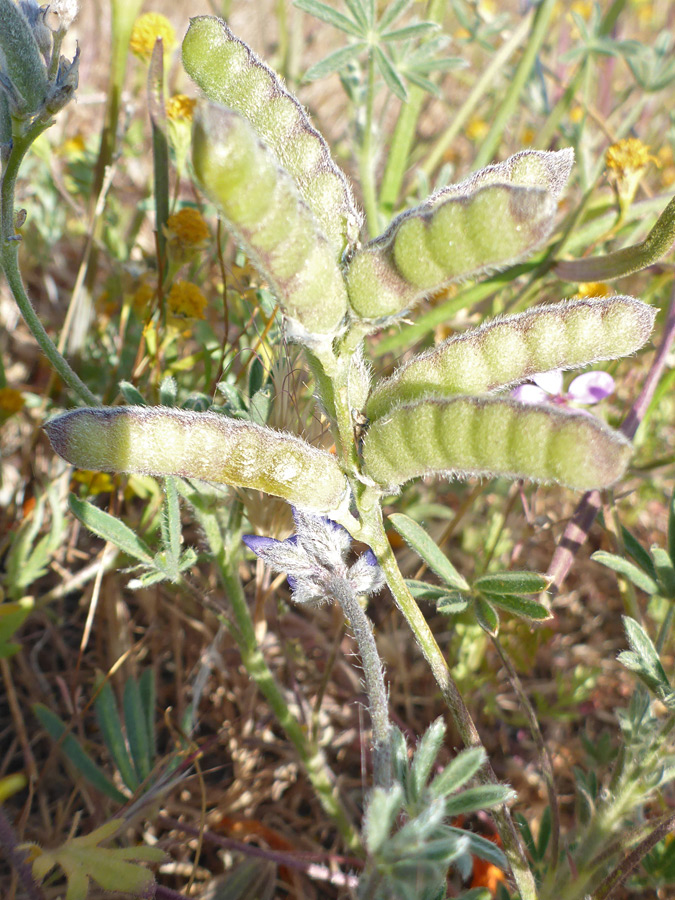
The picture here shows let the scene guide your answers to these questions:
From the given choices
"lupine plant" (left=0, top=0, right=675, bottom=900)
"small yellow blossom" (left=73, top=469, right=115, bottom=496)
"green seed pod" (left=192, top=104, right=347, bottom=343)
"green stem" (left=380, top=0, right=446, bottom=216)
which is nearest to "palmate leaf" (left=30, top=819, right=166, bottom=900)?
"lupine plant" (left=0, top=0, right=675, bottom=900)

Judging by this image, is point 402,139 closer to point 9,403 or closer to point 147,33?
point 147,33

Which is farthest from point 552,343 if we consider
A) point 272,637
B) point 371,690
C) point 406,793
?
point 272,637

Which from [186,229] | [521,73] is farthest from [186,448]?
[521,73]

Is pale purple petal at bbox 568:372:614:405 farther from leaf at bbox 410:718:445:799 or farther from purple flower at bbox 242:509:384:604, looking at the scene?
leaf at bbox 410:718:445:799

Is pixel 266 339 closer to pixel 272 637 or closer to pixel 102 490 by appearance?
pixel 102 490

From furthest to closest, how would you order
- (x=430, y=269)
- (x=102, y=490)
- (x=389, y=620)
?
(x=389, y=620)
(x=102, y=490)
(x=430, y=269)
